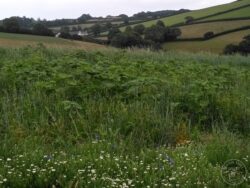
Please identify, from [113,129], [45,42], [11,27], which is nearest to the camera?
[113,129]

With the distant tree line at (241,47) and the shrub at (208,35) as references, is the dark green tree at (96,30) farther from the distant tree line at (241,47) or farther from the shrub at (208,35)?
the distant tree line at (241,47)

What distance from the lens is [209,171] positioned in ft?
14.5

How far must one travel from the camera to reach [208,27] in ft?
172

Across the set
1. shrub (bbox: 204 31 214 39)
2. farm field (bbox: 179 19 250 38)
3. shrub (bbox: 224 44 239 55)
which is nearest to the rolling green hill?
farm field (bbox: 179 19 250 38)

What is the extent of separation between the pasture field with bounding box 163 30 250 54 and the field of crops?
1410 inches

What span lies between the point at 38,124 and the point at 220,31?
46780 mm

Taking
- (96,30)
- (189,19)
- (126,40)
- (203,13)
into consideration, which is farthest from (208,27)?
(126,40)

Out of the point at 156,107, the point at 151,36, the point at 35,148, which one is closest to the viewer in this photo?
the point at 35,148

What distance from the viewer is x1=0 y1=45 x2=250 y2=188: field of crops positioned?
432cm

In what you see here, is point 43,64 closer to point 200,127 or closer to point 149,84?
point 149,84

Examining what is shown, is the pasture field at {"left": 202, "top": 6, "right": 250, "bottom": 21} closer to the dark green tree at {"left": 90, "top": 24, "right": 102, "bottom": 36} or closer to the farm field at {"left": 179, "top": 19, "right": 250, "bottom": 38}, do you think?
the farm field at {"left": 179, "top": 19, "right": 250, "bottom": 38}

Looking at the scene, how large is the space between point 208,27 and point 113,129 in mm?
48314

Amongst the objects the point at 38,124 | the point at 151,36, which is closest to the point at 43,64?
the point at 38,124

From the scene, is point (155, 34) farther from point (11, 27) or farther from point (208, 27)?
point (11, 27)
